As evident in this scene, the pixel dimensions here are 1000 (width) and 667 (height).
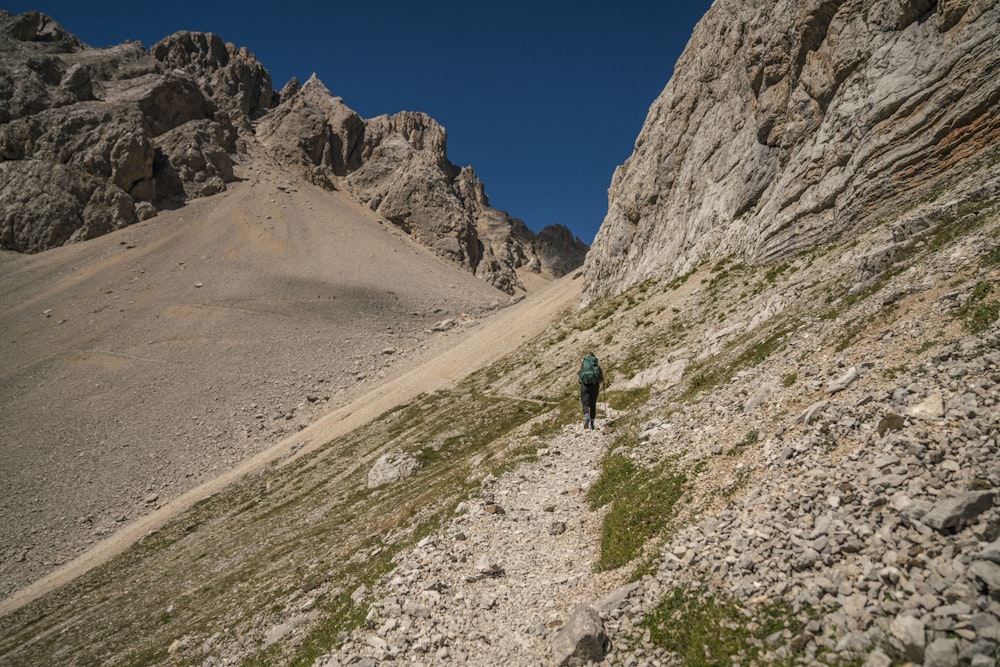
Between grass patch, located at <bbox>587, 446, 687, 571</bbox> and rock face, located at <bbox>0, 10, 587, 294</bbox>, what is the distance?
15952 cm

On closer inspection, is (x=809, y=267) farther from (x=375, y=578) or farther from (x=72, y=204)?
(x=72, y=204)

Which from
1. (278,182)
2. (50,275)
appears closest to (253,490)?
(50,275)

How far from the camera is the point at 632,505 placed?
12914mm

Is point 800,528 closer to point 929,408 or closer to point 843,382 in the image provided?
point 929,408

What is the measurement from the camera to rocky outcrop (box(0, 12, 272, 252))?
127 meters

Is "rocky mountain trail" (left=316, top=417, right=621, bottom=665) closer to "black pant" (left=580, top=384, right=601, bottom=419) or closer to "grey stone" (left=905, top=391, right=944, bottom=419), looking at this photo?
"black pant" (left=580, top=384, right=601, bottom=419)

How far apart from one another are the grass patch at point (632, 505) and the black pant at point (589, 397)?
5.95 m

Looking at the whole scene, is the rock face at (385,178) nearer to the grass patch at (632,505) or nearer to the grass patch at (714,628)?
the grass patch at (632,505)

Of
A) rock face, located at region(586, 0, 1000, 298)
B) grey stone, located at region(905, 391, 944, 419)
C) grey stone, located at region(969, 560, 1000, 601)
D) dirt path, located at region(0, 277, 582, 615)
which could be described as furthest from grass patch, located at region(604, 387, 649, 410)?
dirt path, located at region(0, 277, 582, 615)

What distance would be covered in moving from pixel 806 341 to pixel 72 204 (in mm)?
167302

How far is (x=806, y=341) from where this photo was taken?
52.5 feet

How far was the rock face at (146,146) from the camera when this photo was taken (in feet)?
422

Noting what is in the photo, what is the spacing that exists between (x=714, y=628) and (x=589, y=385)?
13.5 m

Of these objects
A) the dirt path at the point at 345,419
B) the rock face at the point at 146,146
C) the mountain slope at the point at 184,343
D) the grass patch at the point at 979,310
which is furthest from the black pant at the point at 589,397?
the rock face at the point at 146,146
